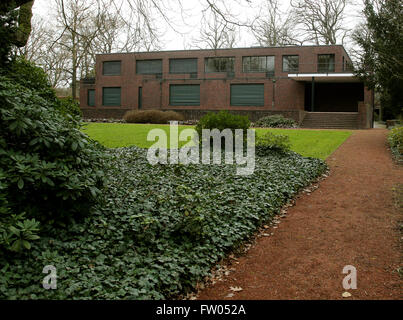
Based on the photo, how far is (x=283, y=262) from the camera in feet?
15.3

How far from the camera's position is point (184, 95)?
129 feet

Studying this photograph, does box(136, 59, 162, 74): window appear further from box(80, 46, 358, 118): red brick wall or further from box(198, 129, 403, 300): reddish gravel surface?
box(198, 129, 403, 300): reddish gravel surface

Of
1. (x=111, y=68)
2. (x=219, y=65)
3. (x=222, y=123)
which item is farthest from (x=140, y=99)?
(x=222, y=123)

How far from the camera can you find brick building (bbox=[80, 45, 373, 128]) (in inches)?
1398

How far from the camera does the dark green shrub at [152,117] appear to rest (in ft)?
107

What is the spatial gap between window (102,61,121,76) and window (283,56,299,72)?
58.9 ft

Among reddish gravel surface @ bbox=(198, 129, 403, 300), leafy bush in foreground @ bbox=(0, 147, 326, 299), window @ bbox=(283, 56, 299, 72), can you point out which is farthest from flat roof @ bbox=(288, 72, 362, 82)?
leafy bush in foreground @ bbox=(0, 147, 326, 299)

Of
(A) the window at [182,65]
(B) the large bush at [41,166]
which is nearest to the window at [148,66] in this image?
(A) the window at [182,65]

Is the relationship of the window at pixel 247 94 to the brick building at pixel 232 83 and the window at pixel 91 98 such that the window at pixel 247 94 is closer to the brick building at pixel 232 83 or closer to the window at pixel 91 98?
the brick building at pixel 232 83

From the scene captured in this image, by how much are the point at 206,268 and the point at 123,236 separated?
1.03 metres

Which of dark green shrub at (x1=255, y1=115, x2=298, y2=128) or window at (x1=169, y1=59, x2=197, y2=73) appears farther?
window at (x1=169, y1=59, x2=197, y2=73)

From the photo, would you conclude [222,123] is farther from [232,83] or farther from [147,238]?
[232,83]
